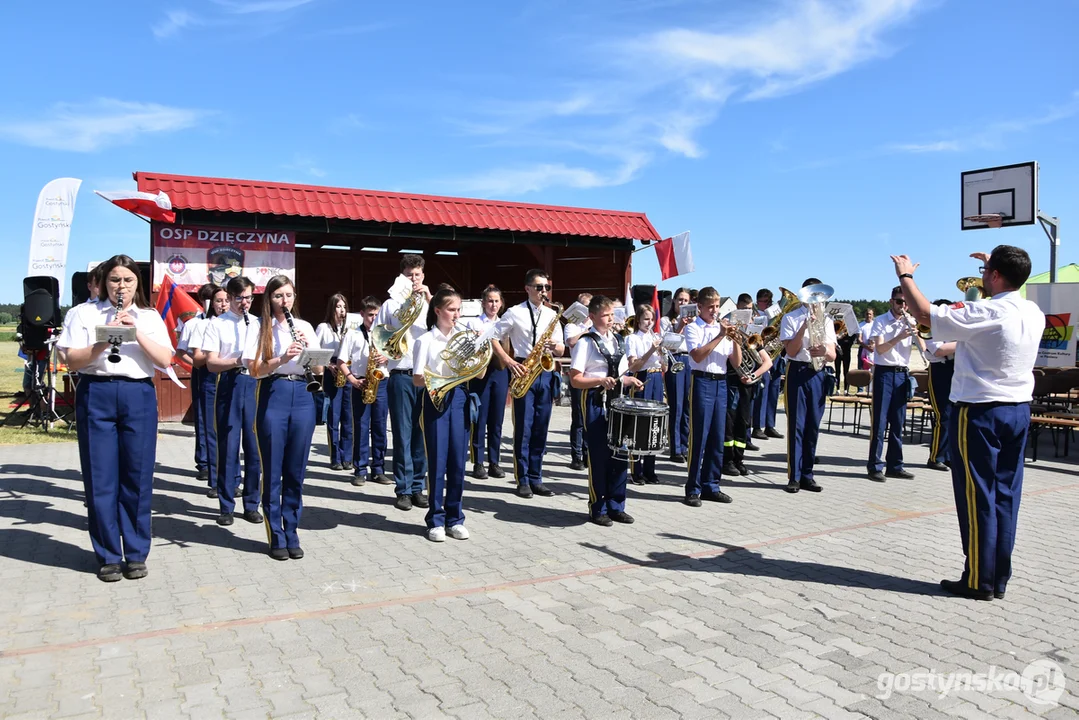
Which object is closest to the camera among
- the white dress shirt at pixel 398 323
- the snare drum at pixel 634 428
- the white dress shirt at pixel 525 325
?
the snare drum at pixel 634 428

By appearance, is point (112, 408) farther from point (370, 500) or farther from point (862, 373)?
point (862, 373)

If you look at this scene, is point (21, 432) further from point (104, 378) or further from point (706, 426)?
point (706, 426)

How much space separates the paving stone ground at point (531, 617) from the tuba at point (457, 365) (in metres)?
1.18

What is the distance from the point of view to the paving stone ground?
3.64 metres

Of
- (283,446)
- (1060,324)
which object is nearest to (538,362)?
(283,446)

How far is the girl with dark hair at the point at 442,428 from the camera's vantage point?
6.07 metres

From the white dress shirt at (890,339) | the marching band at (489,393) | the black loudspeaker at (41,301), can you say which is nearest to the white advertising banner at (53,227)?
the black loudspeaker at (41,301)

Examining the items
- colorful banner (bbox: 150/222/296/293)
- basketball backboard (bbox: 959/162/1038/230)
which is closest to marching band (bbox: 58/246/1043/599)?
colorful banner (bbox: 150/222/296/293)

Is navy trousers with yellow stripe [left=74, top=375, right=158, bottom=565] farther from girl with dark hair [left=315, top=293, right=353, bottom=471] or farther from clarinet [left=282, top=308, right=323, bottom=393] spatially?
girl with dark hair [left=315, top=293, right=353, bottom=471]

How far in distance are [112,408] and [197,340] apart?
2.34 metres

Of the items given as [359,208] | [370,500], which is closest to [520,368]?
[370,500]

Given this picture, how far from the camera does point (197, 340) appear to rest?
A: 24.1 ft

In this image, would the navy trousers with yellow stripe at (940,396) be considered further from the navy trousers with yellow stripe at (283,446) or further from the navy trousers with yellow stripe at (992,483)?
the navy trousers with yellow stripe at (283,446)

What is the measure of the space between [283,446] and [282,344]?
709mm
